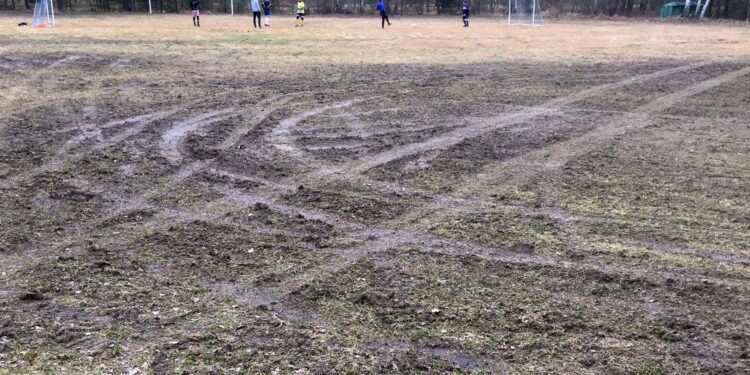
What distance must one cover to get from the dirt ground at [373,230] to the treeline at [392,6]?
39.1 meters

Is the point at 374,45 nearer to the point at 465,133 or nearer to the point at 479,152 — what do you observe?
the point at 465,133

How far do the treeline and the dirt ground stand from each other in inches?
1539

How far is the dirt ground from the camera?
450cm

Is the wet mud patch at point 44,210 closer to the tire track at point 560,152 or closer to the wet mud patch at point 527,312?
the wet mud patch at point 527,312

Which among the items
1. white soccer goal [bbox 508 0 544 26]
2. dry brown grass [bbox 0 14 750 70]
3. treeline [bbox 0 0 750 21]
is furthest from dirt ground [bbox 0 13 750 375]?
treeline [bbox 0 0 750 21]

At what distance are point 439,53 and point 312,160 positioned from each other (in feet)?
47.7

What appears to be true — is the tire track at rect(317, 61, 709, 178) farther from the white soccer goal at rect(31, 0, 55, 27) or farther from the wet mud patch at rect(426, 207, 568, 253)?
the white soccer goal at rect(31, 0, 55, 27)

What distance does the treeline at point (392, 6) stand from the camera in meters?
50.7

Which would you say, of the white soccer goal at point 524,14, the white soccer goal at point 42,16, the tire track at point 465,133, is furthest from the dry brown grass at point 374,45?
the white soccer goal at point 524,14

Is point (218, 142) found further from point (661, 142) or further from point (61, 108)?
point (661, 142)

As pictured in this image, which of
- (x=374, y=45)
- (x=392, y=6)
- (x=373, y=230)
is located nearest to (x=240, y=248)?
(x=373, y=230)

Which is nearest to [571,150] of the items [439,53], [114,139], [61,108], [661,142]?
[661,142]

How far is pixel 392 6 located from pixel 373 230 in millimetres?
49997

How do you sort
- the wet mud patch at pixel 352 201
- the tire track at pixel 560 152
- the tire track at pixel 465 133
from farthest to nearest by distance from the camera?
the tire track at pixel 465 133
the tire track at pixel 560 152
the wet mud patch at pixel 352 201
